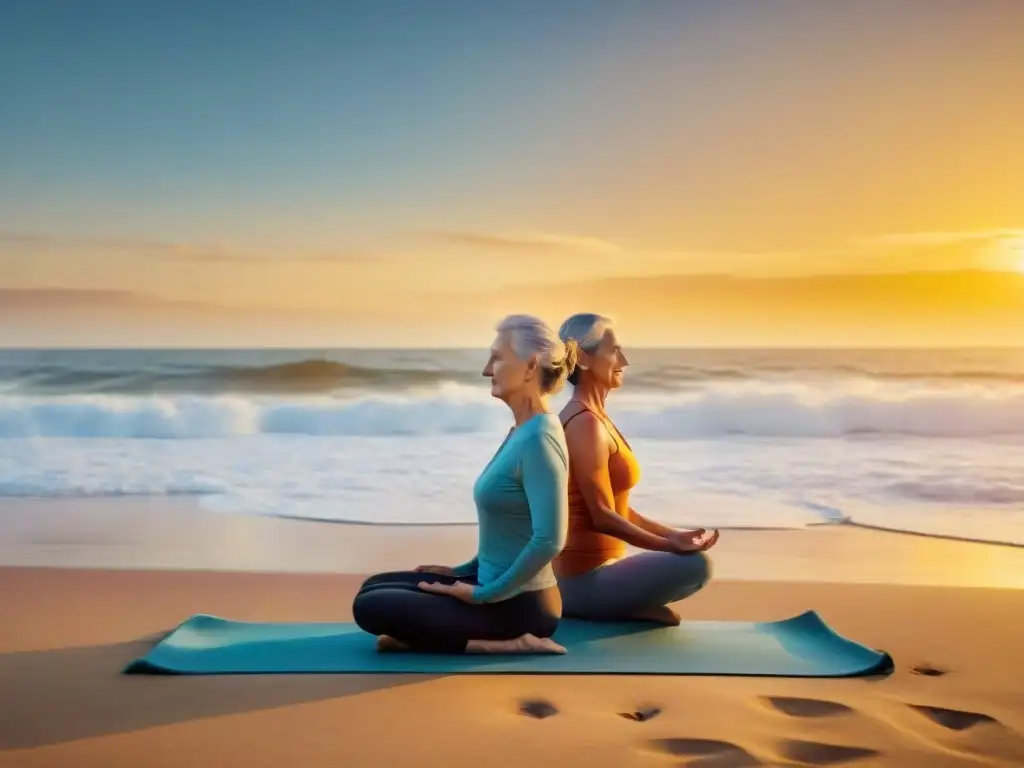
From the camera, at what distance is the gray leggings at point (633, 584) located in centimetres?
382

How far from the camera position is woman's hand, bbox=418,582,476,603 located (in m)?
3.48

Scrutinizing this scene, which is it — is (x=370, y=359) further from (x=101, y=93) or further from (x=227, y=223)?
(x=101, y=93)

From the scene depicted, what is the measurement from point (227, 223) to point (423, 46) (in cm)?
565

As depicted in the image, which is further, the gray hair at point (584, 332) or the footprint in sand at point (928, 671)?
the gray hair at point (584, 332)

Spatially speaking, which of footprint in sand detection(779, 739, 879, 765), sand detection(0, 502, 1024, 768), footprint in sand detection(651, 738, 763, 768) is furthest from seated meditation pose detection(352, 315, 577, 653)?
footprint in sand detection(779, 739, 879, 765)

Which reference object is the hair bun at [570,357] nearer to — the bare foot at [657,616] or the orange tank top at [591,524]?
the orange tank top at [591,524]

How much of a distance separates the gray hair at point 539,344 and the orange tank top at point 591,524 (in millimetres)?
403

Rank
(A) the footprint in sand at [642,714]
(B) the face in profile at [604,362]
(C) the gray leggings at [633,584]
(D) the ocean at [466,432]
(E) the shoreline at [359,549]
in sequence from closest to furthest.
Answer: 1. (A) the footprint in sand at [642,714]
2. (C) the gray leggings at [633,584]
3. (B) the face in profile at [604,362]
4. (E) the shoreline at [359,549]
5. (D) the ocean at [466,432]

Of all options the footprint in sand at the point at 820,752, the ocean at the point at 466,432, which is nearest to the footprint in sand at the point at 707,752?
the footprint in sand at the point at 820,752

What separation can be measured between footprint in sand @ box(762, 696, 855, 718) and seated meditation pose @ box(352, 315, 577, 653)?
734mm

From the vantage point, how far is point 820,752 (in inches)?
110

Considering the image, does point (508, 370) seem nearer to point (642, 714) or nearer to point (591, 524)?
point (591, 524)

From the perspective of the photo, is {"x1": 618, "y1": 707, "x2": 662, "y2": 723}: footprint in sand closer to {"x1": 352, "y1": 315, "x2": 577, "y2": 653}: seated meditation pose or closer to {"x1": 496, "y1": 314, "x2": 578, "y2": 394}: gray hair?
{"x1": 352, "y1": 315, "x2": 577, "y2": 653}: seated meditation pose

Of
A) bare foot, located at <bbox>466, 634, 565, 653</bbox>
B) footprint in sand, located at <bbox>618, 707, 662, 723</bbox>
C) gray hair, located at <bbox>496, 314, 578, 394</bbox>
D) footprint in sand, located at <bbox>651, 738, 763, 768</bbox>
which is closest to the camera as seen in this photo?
footprint in sand, located at <bbox>651, 738, 763, 768</bbox>
